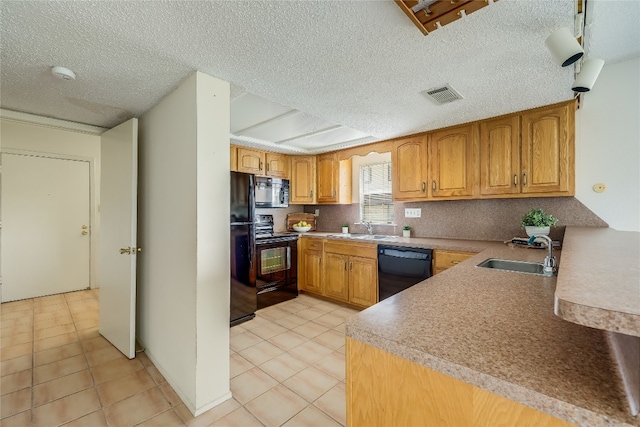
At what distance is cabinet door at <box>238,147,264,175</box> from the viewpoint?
145 inches

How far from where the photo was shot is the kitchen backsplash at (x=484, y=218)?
2482 millimetres

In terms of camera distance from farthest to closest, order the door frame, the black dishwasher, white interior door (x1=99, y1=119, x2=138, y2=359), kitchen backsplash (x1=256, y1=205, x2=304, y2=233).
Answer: kitchen backsplash (x1=256, y1=205, x2=304, y2=233)
the door frame
the black dishwasher
white interior door (x1=99, y1=119, x2=138, y2=359)

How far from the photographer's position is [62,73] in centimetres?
166

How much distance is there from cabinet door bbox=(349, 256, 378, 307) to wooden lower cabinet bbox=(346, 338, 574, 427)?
95.2 inches

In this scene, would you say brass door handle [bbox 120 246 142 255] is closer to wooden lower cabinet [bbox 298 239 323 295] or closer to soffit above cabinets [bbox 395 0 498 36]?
wooden lower cabinet [bbox 298 239 323 295]

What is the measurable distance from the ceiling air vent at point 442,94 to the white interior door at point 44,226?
4.94 meters

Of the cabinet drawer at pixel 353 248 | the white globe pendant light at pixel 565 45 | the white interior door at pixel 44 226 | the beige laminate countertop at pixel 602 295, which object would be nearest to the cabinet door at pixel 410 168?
the cabinet drawer at pixel 353 248

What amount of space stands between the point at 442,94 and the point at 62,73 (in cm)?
257

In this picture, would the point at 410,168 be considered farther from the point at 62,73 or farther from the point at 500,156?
the point at 62,73

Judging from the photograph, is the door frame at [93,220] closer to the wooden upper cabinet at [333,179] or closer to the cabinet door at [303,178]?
the cabinet door at [303,178]

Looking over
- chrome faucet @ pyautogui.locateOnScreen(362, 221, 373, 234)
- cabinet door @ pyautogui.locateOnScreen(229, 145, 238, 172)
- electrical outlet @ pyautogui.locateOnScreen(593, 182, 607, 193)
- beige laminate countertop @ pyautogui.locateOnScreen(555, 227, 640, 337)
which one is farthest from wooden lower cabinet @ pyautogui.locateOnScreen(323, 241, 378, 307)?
beige laminate countertop @ pyautogui.locateOnScreen(555, 227, 640, 337)

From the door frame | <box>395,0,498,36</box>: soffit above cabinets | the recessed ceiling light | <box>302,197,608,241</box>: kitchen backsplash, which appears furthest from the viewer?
the door frame

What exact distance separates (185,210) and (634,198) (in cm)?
339

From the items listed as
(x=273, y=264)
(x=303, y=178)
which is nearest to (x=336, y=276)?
(x=273, y=264)
